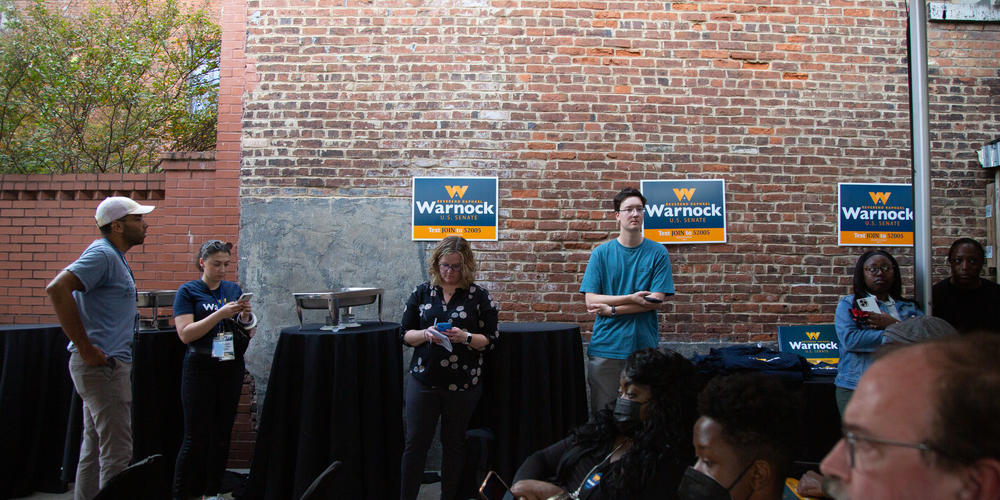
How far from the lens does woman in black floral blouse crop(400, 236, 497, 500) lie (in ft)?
12.7

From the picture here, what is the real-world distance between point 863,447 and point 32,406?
563cm

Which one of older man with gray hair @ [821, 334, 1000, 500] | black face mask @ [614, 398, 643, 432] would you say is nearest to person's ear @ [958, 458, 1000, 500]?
older man with gray hair @ [821, 334, 1000, 500]

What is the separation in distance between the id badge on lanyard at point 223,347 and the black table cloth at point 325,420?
299 mm

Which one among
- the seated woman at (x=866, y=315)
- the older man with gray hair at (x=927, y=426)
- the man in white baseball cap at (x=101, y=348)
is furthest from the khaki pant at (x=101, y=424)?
the seated woman at (x=866, y=315)

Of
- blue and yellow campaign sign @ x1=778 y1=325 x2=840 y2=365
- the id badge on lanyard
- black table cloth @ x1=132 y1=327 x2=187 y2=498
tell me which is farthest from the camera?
blue and yellow campaign sign @ x1=778 y1=325 x2=840 y2=365

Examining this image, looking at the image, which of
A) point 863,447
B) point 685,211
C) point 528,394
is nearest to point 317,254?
point 528,394

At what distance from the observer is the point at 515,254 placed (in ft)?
17.0

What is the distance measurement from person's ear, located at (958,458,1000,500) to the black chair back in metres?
1.64

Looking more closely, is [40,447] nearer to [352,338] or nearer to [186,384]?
[186,384]

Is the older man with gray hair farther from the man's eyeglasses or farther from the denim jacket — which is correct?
the man's eyeglasses

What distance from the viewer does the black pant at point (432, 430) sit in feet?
12.6

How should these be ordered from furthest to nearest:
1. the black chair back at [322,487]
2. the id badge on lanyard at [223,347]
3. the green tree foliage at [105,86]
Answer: the green tree foliage at [105,86]
the id badge on lanyard at [223,347]
the black chair back at [322,487]

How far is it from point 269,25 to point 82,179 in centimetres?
218

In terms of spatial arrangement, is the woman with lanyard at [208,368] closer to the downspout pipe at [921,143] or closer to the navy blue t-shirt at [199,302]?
the navy blue t-shirt at [199,302]
